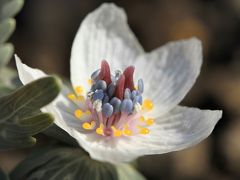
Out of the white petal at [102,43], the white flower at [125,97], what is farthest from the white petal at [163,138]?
the white petal at [102,43]

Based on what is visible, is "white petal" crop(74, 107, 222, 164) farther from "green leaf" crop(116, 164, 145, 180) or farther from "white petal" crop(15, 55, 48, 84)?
"white petal" crop(15, 55, 48, 84)

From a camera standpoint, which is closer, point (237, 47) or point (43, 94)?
point (43, 94)

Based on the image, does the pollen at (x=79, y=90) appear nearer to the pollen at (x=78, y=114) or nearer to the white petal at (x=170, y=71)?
the pollen at (x=78, y=114)

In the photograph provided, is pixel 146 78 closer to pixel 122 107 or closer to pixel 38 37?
pixel 122 107

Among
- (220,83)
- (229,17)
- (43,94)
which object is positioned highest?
(43,94)

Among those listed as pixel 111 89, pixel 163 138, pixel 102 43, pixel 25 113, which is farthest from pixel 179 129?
pixel 25 113

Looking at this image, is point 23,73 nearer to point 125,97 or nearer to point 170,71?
point 125,97

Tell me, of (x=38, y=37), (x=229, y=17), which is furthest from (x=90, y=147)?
(x=229, y=17)
